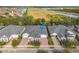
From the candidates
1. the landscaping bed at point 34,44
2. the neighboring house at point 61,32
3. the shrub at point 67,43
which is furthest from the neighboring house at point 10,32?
the shrub at point 67,43

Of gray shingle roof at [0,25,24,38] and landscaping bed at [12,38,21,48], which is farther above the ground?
gray shingle roof at [0,25,24,38]

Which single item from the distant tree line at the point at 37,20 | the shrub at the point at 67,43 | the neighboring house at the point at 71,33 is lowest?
the shrub at the point at 67,43

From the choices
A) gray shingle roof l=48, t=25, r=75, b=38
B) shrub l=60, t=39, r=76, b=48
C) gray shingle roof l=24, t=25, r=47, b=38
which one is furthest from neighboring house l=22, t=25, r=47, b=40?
shrub l=60, t=39, r=76, b=48

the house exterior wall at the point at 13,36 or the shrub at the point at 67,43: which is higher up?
the house exterior wall at the point at 13,36

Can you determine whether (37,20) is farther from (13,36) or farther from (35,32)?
(13,36)

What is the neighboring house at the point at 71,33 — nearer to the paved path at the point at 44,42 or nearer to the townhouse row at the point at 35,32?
the townhouse row at the point at 35,32

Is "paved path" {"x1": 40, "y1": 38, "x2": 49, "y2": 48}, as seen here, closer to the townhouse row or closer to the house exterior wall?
the townhouse row
